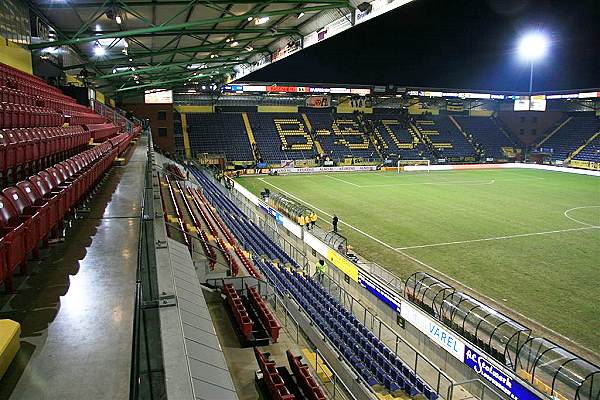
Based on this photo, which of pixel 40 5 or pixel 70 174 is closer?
pixel 70 174

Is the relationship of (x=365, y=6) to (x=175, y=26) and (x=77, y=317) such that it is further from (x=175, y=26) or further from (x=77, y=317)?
(x=77, y=317)

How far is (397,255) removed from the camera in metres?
17.2

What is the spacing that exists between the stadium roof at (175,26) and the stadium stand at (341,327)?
7728 millimetres

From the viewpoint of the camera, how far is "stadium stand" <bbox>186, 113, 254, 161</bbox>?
45969 mm

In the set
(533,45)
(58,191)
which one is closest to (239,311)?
(58,191)

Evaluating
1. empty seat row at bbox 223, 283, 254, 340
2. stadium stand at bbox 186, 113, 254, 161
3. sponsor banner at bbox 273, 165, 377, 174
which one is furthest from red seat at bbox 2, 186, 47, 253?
stadium stand at bbox 186, 113, 254, 161

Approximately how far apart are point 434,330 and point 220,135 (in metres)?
40.8

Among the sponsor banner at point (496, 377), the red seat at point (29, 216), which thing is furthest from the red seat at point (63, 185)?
the sponsor banner at point (496, 377)

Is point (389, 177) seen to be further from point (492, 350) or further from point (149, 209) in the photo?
point (149, 209)

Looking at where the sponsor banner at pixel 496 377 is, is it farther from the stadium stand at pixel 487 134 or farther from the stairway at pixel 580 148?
the stadium stand at pixel 487 134

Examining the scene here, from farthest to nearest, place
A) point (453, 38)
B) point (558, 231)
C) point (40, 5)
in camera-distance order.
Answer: point (453, 38) < point (558, 231) < point (40, 5)

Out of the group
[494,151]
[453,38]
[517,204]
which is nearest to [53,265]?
[517,204]

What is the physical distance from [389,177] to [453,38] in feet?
54.3

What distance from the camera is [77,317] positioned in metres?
3.28
